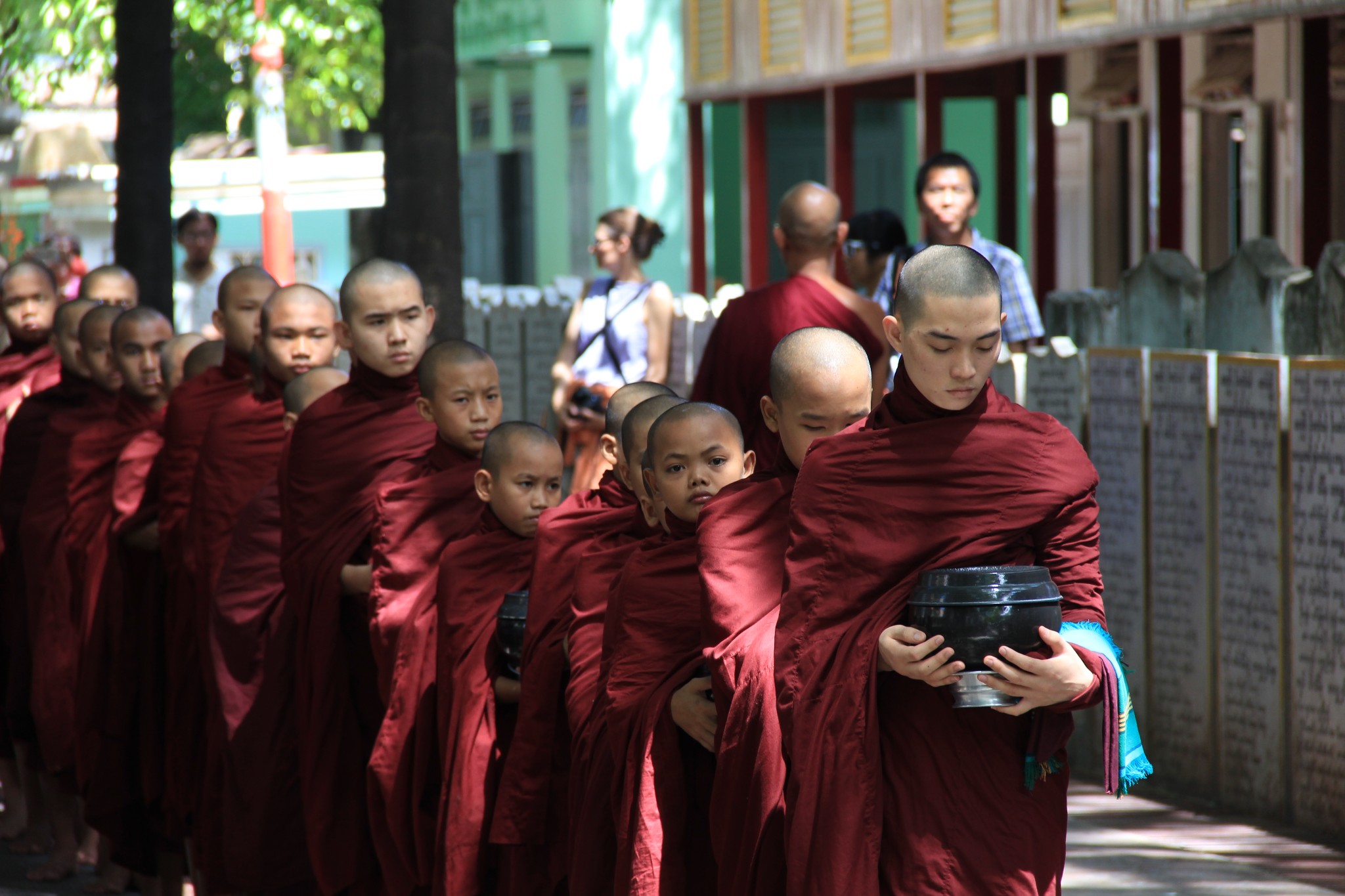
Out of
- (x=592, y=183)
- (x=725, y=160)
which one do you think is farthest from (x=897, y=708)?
(x=592, y=183)

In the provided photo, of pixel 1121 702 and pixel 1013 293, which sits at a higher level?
pixel 1013 293

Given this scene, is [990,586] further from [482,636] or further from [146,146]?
[146,146]

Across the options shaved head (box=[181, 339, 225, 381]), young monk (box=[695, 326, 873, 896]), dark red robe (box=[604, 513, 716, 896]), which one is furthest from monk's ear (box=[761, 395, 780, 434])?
shaved head (box=[181, 339, 225, 381])

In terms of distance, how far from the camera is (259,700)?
534cm

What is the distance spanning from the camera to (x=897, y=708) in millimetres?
2984

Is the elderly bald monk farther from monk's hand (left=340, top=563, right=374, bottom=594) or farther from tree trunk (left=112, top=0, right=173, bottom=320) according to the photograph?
tree trunk (left=112, top=0, right=173, bottom=320)

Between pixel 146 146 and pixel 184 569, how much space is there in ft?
17.4

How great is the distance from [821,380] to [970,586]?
748 mm

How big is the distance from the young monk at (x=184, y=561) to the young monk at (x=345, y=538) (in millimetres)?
790

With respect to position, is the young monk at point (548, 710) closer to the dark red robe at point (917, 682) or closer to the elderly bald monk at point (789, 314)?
the dark red robe at point (917, 682)

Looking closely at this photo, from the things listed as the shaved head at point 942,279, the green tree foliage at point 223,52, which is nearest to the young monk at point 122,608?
the shaved head at point 942,279

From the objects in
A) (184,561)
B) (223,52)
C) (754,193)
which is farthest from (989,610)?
(223,52)

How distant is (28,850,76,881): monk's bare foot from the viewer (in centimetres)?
655

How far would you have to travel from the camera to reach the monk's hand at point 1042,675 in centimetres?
273
